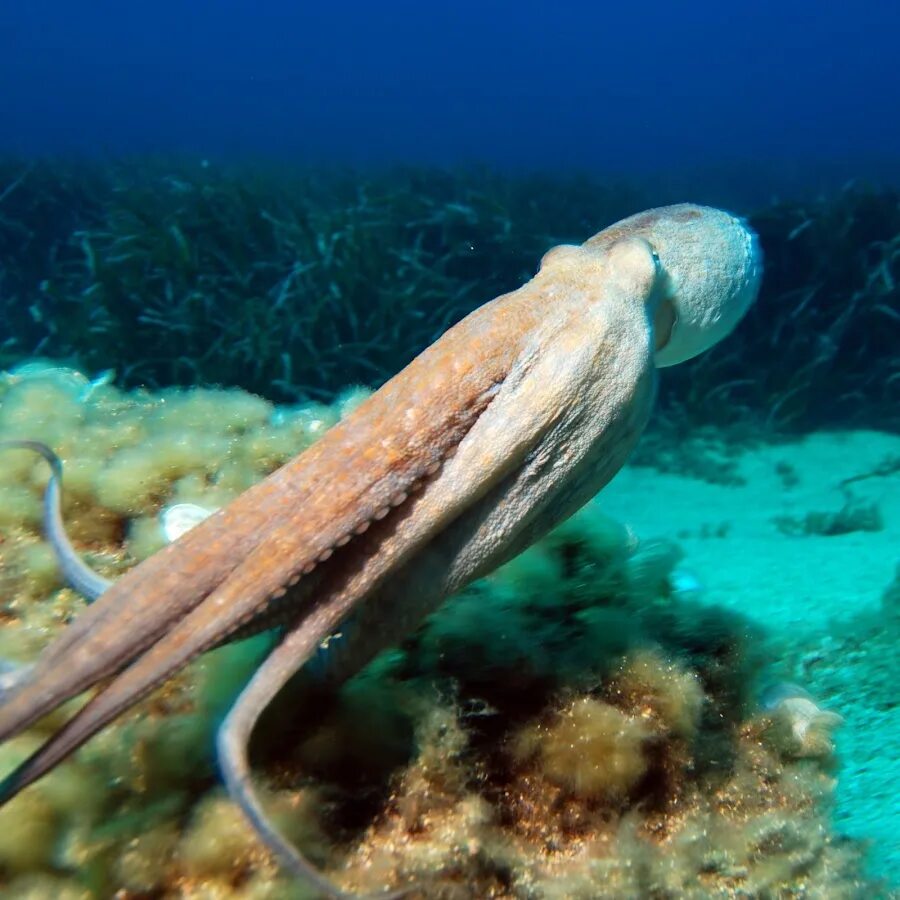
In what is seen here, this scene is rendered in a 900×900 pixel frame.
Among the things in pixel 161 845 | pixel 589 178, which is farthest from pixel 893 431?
pixel 161 845

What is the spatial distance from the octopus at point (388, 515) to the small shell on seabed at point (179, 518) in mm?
513

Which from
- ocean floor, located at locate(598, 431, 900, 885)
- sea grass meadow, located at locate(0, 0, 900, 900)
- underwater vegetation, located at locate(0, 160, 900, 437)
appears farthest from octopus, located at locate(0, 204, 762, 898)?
underwater vegetation, located at locate(0, 160, 900, 437)

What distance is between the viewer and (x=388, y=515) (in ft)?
5.99

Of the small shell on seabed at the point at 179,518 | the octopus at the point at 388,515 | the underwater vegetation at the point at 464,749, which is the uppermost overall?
the octopus at the point at 388,515

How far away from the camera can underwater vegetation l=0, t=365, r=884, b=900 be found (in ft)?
5.64

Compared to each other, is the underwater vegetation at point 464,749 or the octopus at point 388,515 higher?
the octopus at point 388,515

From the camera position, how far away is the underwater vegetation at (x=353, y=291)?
910 cm

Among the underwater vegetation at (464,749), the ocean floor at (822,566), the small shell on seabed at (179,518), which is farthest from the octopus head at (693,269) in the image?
the small shell on seabed at (179,518)

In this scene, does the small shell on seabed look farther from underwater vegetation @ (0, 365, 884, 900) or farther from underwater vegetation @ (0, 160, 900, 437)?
underwater vegetation @ (0, 160, 900, 437)

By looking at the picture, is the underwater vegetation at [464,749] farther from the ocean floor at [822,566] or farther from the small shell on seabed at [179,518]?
the ocean floor at [822,566]

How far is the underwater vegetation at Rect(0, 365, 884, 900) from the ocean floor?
2.67ft

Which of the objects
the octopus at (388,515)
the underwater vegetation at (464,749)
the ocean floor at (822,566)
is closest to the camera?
the octopus at (388,515)

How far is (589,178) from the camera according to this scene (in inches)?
573

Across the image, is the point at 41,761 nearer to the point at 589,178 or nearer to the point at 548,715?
the point at 548,715
